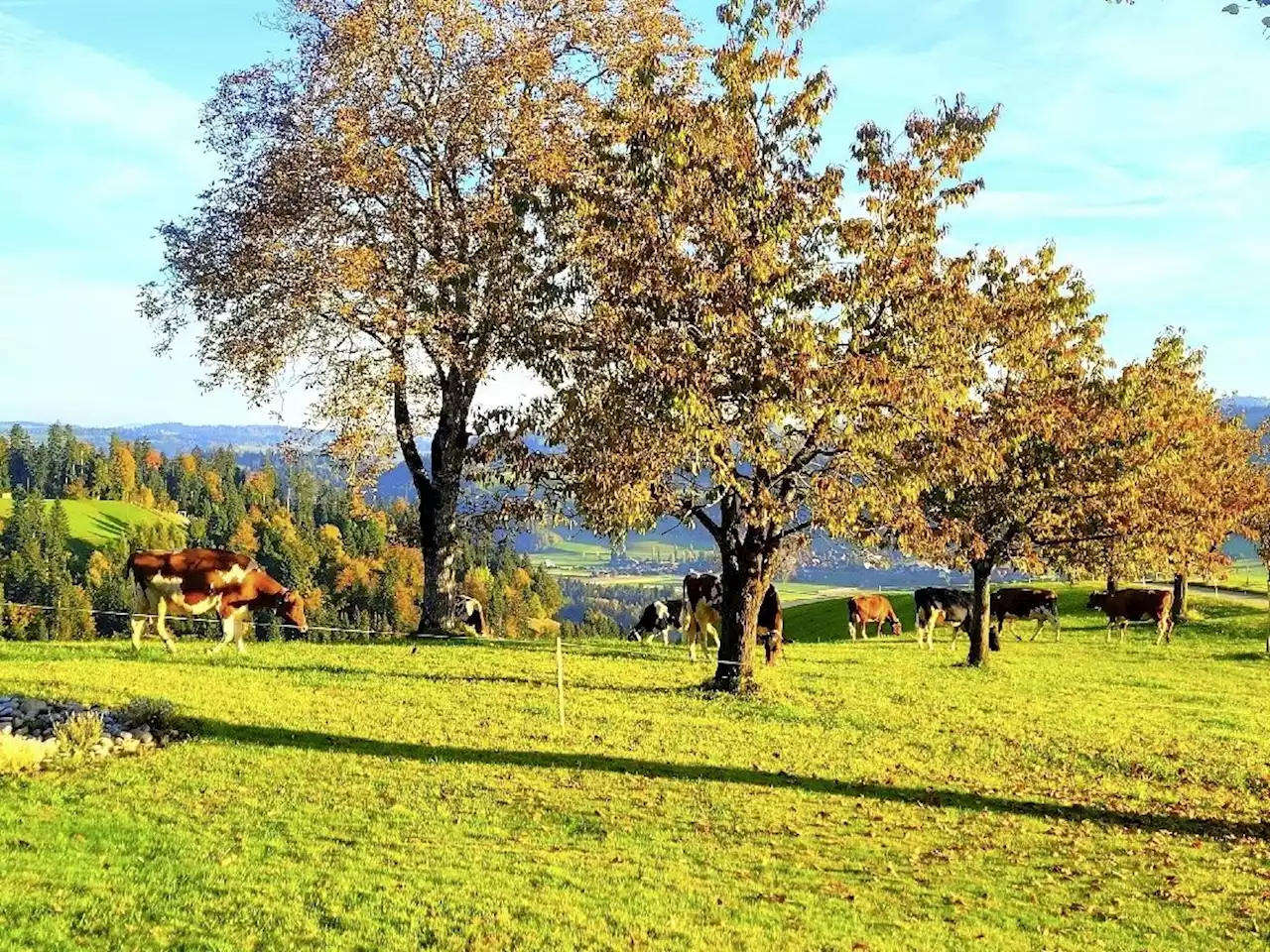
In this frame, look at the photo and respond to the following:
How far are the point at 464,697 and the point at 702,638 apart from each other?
504 inches

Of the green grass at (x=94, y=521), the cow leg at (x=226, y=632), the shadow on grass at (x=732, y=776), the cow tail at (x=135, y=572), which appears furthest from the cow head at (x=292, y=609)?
the green grass at (x=94, y=521)

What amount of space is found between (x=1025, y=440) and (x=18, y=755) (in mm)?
26669

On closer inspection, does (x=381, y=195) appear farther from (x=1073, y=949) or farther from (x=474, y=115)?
(x=1073, y=949)

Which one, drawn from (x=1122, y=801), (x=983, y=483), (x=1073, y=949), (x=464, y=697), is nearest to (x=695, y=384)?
(x=464, y=697)

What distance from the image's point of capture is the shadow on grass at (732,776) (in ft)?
51.2

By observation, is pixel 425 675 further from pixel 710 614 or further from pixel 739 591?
pixel 710 614

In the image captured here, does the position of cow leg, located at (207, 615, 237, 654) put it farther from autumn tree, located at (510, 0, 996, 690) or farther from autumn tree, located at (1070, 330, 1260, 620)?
autumn tree, located at (1070, 330, 1260, 620)

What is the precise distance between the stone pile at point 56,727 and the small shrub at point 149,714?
0.05m

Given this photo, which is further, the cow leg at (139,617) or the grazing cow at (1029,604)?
the grazing cow at (1029,604)

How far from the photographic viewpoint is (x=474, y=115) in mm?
31359

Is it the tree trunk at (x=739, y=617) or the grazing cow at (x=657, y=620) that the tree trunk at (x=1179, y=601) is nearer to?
the grazing cow at (x=657, y=620)

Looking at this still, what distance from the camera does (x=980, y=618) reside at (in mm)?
35094

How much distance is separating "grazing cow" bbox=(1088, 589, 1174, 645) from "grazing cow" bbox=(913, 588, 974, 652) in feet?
22.8

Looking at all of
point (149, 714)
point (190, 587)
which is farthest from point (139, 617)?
point (149, 714)
